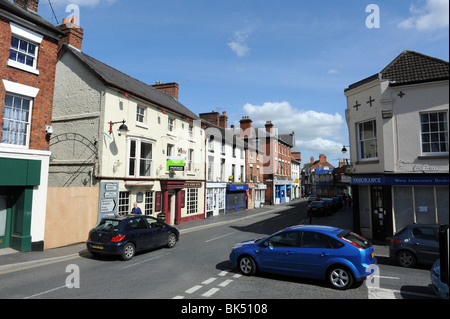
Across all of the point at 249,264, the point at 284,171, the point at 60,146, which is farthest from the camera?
the point at 284,171

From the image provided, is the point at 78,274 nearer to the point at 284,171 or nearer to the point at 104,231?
the point at 104,231

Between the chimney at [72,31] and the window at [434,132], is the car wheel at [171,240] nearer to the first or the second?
the window at [434,132]

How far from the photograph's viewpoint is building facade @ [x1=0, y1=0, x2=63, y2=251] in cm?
1078

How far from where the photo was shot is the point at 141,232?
11.1m

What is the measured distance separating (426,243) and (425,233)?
0.36 m

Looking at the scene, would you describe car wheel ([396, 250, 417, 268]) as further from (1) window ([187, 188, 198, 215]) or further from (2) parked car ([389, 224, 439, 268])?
(1) window ([187, 188, 198, 215])

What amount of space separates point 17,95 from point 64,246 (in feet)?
22.0

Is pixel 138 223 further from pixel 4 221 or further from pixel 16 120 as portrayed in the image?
pixel 16 120

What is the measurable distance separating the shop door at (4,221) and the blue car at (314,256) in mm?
9624

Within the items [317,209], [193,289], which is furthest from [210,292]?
[317,209]

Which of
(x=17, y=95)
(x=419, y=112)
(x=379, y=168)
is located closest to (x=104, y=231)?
(x=17, y=95)

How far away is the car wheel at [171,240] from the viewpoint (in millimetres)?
12492

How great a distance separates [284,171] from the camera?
161ft

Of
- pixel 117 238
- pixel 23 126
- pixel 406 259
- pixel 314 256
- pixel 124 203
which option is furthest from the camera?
pixel 124 203
